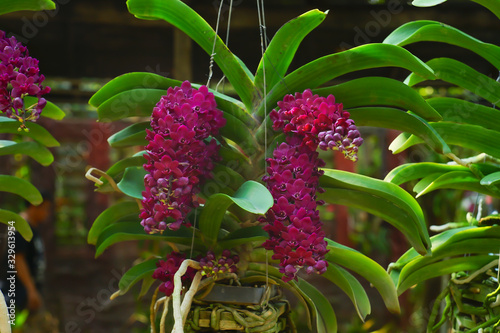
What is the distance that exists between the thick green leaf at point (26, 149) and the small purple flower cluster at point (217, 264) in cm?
44

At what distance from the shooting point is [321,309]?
92cm

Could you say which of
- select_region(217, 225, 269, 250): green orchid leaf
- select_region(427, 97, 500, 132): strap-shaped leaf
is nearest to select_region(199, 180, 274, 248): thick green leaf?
select_region(217, 225, 269, 250): green orchid leaf

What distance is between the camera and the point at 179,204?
694 millimetres

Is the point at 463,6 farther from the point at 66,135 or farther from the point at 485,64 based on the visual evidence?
the point at 66,135

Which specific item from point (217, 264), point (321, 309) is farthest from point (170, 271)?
point (321, 309)

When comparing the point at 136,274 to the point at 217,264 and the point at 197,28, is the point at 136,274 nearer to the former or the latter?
the point at 217,264

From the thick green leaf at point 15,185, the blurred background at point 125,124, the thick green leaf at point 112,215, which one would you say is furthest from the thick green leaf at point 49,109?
the blurred background at point 125,124

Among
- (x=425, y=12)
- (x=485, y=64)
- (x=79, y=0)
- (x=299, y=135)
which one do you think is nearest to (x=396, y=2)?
(x=425, y=12)

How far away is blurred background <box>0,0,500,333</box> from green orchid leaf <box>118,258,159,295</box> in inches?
Answer: 73.5

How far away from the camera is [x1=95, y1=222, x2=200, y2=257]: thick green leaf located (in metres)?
0.83

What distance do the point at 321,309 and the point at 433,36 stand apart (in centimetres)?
54

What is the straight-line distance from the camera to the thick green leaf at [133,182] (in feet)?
2.51

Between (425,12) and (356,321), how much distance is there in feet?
6.21

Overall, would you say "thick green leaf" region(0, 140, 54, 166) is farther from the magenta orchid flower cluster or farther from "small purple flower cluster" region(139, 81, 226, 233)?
the magenta orchid flower cluster
